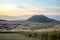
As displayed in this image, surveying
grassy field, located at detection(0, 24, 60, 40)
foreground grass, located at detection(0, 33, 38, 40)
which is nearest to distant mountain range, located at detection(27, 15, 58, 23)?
grassy field, located at detection(0, 24, 60, 40)

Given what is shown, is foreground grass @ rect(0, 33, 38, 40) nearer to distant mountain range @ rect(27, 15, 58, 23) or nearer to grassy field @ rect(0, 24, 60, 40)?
grassy field @ rect(0, 24, 60, 40)

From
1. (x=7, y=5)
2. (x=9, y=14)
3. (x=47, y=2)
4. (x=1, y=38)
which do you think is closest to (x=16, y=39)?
(x=1, y=38)

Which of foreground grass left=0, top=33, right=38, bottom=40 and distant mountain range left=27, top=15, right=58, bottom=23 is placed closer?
foreground grass left=0, top=33, right=38, bottom=40

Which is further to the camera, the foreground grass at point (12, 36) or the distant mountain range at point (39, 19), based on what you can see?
the distant mountain range at point (39, 19)

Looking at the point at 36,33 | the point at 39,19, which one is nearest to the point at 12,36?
the point at 36,33

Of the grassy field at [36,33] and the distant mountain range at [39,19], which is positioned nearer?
the grassy field at [36,33]

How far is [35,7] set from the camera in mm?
3475

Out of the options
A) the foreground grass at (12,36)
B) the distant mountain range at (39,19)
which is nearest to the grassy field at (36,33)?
the foreground grass at (12,36)

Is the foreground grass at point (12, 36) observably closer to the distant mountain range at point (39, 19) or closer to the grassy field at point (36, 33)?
the grassy field at point (36, 33)

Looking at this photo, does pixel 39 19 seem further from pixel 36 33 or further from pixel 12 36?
pixel 12 36

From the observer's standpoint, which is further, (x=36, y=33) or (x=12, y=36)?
(x=36, y=33)

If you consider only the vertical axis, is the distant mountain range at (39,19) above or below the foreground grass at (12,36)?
above

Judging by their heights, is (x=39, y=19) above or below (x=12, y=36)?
above

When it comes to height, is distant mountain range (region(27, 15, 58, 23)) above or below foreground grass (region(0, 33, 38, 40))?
above
